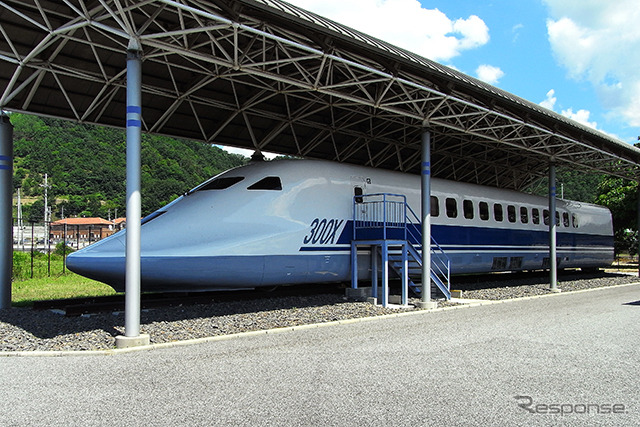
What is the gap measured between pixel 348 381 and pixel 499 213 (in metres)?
15.5

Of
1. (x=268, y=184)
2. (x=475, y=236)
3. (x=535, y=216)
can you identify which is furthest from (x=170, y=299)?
(x=535, y=216)

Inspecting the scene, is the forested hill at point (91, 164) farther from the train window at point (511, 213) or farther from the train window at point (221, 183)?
the train window at point (221, 183)

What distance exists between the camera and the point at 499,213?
67.1 ft

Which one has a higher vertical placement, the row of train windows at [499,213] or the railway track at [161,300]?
the row of train windows at [499,213]

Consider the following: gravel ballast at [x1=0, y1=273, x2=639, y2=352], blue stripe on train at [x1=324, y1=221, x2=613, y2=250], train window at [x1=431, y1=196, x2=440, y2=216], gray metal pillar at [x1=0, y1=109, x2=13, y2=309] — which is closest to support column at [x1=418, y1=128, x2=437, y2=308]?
gravel ballast at [x1=0, y1=273, x2=639, y2=352]

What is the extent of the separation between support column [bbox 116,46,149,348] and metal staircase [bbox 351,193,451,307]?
6.73 m

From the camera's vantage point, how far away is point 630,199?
118ft

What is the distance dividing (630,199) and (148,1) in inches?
1429

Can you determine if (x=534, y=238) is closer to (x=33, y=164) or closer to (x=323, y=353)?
(x=323, y=353)

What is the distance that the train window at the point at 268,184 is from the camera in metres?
12.9

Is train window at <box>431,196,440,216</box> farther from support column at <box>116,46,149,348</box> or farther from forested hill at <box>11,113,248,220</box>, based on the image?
forested hill at <box>11,113,248,220</box>

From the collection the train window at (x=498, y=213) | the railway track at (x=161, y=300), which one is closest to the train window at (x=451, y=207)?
the train window at (x=498, y=213)

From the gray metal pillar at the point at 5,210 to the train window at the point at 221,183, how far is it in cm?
470

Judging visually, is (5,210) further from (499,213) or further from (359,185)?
(499,213)
